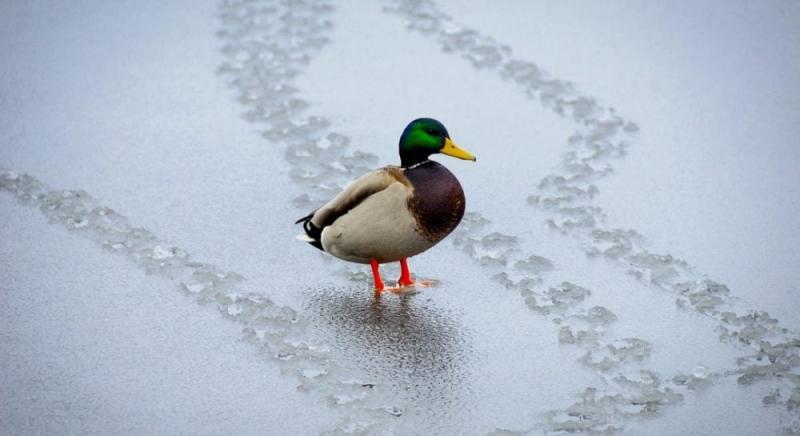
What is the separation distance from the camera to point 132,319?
14.8 feet

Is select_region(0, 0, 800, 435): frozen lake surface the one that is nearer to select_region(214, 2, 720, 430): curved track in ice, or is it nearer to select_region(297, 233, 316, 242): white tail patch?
select_region(214, 2, 720, 430): curved track in ice

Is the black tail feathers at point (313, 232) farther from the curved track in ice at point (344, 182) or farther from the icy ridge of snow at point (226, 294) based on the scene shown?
the icy ridge of snow at point (226, 294)

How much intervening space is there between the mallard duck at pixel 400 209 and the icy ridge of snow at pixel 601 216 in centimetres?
77

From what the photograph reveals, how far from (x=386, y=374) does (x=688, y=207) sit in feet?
6.58

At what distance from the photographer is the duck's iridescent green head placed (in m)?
4.66

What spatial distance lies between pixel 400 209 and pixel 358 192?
8.3 inches

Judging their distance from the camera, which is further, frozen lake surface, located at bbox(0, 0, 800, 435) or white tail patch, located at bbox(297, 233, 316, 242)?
white tail patch, located at bbox(297, 233, 316, 242)

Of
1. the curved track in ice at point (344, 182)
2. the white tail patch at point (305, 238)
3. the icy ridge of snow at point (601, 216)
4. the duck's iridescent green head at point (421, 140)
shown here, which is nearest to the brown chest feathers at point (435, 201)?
the duck's iridescent green head at point (421, 140)

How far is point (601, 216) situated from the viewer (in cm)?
529

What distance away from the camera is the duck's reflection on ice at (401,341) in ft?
13.0

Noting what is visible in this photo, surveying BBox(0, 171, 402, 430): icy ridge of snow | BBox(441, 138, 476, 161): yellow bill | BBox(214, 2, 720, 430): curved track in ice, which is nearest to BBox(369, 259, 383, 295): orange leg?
BBox(214, 2, 720, 430): curved track in ice

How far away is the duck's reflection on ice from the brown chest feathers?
1.04 feet

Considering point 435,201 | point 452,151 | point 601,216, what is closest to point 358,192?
point 435,201

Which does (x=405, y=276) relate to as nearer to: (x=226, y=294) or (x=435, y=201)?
(x=435, y=201)
